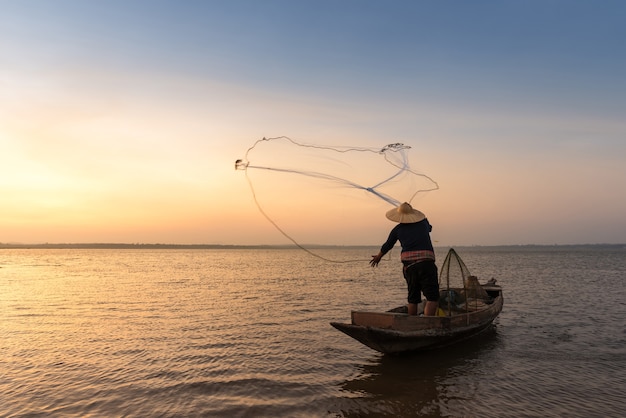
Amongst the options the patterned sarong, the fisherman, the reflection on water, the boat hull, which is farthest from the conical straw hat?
the reflection on water

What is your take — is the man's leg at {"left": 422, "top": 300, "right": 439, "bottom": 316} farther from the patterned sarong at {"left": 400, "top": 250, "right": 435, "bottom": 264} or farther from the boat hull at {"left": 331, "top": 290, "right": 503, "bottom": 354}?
the patterned sarong at {"left": 400, "top": 250, "right": 435, "bottom": 264}

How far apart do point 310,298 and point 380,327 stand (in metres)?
14.1

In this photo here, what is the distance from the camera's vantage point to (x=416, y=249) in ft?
34.7

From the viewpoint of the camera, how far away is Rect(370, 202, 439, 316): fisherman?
10.5m

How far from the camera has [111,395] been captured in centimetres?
808

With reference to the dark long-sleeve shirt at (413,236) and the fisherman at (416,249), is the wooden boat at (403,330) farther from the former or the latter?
the dark long-sleeve shirt at (413,236)

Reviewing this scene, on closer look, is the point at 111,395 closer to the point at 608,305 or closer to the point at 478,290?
the point at 478,290

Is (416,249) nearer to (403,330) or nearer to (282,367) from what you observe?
(403,330)

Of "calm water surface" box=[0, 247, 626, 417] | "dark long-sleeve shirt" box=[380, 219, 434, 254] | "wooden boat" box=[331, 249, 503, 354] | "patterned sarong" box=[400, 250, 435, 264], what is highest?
"dark long-sleeve shirt" box=[380, 219, 434, 254]

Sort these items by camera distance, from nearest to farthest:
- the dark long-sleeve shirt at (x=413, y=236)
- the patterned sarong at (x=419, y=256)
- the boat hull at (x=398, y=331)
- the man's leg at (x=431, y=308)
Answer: the boat hull at (x=398, y=331) < the patterned sarong at (x=419, y=256) < the dark long-sleeve shirt at (x=413, y=236) < the man's leg at (x=431, y=308)

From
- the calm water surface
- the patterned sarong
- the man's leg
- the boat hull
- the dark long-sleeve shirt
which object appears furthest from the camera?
the man's leg

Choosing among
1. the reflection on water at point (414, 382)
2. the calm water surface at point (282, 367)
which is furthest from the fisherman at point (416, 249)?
the calm water surface at point (282, 367)

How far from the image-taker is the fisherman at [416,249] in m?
10.5

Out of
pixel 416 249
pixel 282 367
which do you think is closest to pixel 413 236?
pixel 416 249
